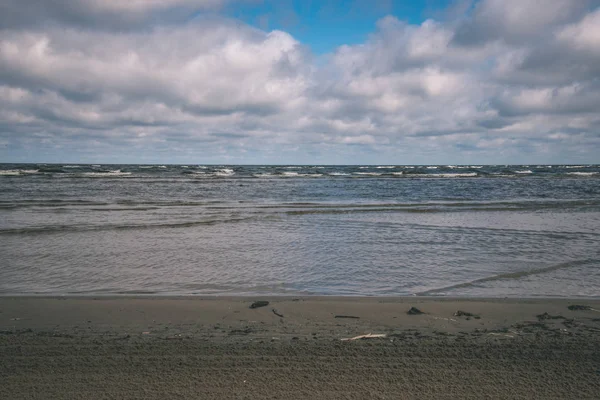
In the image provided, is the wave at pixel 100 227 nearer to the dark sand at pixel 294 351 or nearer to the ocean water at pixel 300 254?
the ocean water at pixel 300 254

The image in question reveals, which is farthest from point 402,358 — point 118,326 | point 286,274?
point 286,274

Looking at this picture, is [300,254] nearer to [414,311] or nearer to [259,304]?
[259,304]

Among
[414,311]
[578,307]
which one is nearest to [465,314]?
[414,311]

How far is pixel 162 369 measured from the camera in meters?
4.09

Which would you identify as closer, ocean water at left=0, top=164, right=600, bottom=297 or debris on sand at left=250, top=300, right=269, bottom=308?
debris on sand at left=250, top=300, right=269, bottom=308

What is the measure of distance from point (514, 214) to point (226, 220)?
1387cm

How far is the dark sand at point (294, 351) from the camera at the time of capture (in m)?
3.74

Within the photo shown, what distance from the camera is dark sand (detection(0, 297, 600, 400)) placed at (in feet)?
12.3

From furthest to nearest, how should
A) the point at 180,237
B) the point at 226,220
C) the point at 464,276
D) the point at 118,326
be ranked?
the point at 226,220 → the point at 180,237 → the point at 464,276 → the point at 118,326

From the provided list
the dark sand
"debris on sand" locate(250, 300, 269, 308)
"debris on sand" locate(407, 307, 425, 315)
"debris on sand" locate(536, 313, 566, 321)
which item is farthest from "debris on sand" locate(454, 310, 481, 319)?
"debris on sand" locate(250, 300, 269, 308)

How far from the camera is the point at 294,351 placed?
4.52 metres

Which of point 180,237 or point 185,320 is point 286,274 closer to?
point 185,320

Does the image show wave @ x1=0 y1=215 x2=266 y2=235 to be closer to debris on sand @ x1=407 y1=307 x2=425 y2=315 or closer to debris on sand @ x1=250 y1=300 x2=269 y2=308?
debris on sand @ x1=250 y1=300 x2=269 y2=308

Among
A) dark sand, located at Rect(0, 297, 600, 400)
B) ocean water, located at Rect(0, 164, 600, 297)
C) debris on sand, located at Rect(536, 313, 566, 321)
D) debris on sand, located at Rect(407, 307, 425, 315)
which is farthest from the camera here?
ocean water, located at Rect(0, 164, 600, 297)
